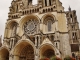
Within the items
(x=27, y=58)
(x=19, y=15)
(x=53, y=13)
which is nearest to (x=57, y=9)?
(x=53, y=13)

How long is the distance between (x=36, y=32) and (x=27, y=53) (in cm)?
434

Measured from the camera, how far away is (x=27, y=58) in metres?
24.9

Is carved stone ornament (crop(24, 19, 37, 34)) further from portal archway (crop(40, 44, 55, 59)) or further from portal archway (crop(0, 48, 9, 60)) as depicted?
portal archway (crop(0, 48, 9, 60))

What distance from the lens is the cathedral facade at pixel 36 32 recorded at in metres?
22.9

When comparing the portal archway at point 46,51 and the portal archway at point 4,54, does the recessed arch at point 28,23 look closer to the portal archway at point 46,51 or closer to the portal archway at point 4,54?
the portal archway at point 46,51

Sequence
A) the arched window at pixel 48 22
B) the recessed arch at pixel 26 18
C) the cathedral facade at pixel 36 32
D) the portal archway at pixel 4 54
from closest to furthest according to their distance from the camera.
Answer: the cathedral facade at pixel 36 32, the portal archway at pixel 4 54, the arched window at pixel 48 22, the recessed arch at pixel 26 18

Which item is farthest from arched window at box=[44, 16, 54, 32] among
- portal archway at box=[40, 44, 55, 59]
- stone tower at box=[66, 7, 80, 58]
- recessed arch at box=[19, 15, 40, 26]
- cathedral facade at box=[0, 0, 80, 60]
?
stone tower at box=[66, 7, 80, 58]

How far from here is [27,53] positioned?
82.7ft

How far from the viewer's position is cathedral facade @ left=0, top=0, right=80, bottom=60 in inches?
902

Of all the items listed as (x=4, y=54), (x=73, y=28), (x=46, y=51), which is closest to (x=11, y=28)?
A: (x=4, y=54)

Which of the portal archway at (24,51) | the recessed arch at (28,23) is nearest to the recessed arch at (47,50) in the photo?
the portal archway at (24,51)

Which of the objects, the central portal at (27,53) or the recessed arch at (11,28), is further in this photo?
the recessed arch at (11,28)

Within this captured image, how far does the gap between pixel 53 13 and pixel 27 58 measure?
973 cm

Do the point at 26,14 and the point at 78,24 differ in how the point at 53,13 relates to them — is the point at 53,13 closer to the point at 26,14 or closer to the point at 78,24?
the point at 26,14
